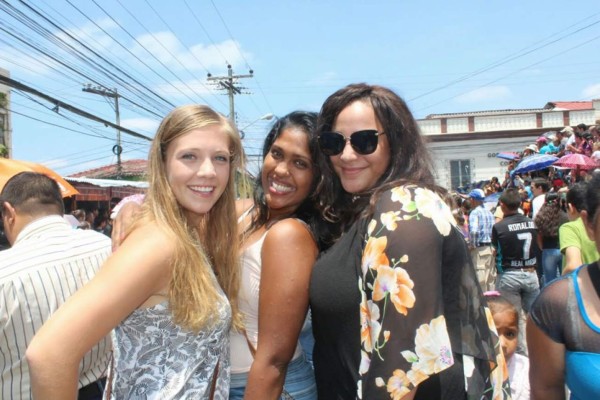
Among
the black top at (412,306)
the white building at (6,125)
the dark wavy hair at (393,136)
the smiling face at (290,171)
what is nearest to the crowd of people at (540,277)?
the dark wavy hair at (393,136)

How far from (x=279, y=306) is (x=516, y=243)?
19.9 feet

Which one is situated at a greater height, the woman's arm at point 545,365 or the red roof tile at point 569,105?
the red roof tile at point 569,105

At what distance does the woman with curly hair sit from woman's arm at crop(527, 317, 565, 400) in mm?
5520

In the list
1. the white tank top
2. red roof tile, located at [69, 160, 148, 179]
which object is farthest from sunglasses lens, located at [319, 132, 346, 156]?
red roof tile, located at [69, 160, 148, 179]

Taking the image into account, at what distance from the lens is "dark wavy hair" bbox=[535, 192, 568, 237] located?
7.07 meters

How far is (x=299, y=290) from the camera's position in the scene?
189 cm

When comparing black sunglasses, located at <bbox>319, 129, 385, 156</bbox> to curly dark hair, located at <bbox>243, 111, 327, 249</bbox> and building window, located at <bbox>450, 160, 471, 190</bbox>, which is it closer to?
curly dark hair, located at <bbox>243, 111, 327, 249</bbox>

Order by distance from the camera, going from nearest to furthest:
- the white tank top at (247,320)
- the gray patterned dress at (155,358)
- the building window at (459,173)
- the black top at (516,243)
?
the gray patterned dress at (155,358) → the white tank top at (247,320) → the black top at (516,243) → the building window at (459,173)

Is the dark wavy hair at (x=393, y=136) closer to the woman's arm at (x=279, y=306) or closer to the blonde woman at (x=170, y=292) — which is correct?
the woman's arm at (x=279, y=306)

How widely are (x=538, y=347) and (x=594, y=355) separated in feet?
0.68

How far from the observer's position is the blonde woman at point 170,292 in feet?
5.10

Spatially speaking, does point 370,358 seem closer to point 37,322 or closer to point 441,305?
point 441,305

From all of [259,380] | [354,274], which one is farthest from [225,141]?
[259,380]

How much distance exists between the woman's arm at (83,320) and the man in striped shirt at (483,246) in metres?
7.59
